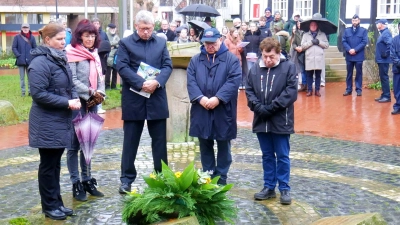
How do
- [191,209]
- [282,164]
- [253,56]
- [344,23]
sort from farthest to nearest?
1. [344,23]
2. [253,56]
3. [282,164]
4. [191,209]

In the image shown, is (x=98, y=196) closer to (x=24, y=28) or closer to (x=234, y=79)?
(x=234, y=79)

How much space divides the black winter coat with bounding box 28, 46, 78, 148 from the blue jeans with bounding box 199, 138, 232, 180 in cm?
182

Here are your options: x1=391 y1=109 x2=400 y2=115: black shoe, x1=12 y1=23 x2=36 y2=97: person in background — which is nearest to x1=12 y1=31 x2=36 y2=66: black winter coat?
x1=12 y1=23 x2=36 y2=97: person in background

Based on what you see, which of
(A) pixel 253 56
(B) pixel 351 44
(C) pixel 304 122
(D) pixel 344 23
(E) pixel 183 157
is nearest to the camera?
(E) pixel 183 157

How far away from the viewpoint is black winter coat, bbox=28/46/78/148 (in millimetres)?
6301

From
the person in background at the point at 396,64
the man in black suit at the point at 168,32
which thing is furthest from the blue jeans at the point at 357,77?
the man in black suit at the point at 168,32

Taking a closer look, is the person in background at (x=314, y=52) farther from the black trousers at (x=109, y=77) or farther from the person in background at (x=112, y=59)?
the black trousers at (x=109, y=77)

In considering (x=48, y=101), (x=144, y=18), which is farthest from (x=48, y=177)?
(x=144, y=18)

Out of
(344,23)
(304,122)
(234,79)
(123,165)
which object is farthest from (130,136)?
(344,23)

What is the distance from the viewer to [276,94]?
23.7 ft

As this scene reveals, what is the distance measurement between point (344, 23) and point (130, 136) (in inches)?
658

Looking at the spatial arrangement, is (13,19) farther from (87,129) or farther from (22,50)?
(87,129)

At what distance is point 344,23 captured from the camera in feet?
75.2

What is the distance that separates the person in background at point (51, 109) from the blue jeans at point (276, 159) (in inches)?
87.5
